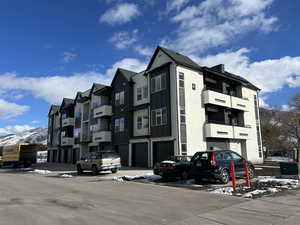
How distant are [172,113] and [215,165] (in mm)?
11044

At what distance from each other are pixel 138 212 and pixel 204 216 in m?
1.88

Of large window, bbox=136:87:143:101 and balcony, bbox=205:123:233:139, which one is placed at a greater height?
large window, bbox=136:87:143:101

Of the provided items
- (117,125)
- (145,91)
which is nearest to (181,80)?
(145,91)

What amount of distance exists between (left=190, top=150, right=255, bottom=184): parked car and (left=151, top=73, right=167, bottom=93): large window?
40.6 ft

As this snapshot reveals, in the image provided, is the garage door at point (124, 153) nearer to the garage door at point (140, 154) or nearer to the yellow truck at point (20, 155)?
the garage door at point (140, 154)

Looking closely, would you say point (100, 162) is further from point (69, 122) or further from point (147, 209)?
point (69, 122)

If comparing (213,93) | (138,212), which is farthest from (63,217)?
(213,93)

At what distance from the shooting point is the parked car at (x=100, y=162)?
1900 cm

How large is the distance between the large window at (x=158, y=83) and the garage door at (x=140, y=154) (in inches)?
231

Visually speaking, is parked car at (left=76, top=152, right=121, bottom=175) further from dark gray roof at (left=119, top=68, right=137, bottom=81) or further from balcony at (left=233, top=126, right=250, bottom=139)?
balcony at (left=233, top=126, right=250, bottom=139)

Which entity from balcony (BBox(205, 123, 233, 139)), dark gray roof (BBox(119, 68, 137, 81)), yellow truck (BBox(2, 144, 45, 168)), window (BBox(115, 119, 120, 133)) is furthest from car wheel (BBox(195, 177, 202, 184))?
yellow truck (BBox(2, 144, 45, 168))

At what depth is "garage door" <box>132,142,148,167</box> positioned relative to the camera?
991 inches

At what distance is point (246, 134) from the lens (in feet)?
93.0

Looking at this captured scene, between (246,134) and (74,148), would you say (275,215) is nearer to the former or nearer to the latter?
(246,134)
